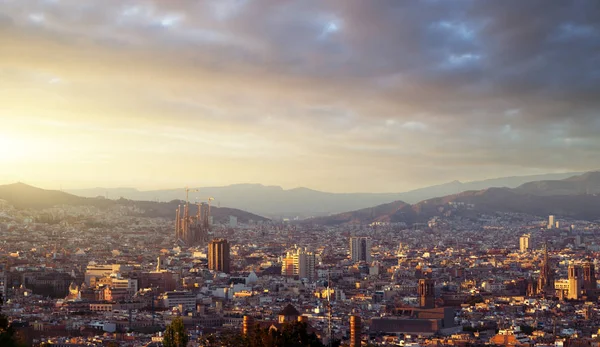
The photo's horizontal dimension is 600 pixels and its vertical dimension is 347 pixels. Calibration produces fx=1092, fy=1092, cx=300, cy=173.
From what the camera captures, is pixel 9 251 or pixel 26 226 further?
pixel 26 226

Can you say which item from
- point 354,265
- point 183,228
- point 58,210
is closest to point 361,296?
point 354,265

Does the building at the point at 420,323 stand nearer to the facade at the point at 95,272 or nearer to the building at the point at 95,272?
the facade at the point at 95,272

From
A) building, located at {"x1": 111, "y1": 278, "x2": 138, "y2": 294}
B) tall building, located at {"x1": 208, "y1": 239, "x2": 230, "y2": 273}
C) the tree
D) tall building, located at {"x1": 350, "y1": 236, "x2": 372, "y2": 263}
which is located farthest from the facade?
the tree

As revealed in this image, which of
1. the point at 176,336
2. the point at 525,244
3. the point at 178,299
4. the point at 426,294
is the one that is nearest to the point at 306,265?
the point at 178,299

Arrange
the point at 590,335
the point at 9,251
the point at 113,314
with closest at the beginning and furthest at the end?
the point at 590,335 → the point at 113,314 → the point at 9,251

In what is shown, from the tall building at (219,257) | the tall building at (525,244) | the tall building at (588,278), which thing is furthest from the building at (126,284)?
the tall building at (525,244)

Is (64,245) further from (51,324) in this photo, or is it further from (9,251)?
(51,324)
